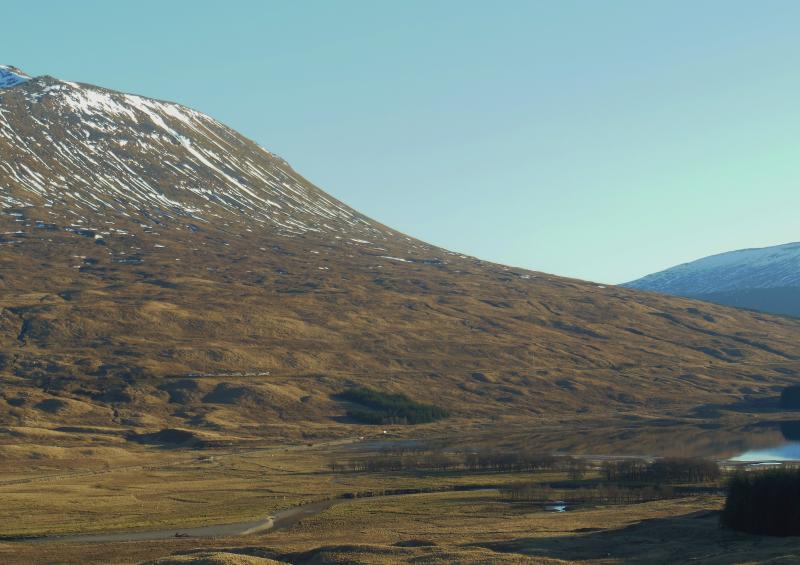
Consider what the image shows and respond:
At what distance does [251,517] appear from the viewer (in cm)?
10062

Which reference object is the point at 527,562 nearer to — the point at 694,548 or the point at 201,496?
the point at 694,548

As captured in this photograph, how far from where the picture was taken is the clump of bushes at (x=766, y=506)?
2977 inches

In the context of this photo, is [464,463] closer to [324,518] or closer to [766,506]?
[324,518]

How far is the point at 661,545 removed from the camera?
7256 cm

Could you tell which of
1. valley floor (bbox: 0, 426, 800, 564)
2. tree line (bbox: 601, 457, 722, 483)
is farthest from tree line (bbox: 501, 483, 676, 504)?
tree line (bbox: 601, 457, 722, 483)

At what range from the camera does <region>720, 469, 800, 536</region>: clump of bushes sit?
7562cm

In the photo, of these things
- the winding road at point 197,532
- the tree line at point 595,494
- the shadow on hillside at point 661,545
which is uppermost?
the winding road at point 197,532

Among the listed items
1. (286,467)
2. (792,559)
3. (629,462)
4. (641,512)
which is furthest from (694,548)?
(286,467)

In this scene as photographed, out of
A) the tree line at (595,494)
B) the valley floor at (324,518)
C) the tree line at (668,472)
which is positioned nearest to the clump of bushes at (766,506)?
the valley floor at (324,518)

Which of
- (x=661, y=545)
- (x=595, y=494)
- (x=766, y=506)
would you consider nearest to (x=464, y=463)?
(x=595, y=494)

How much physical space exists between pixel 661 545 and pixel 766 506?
1005cm

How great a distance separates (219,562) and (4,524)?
4174 centimetres

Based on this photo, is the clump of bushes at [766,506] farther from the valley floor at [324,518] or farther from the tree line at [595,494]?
the tree line at [595,494]

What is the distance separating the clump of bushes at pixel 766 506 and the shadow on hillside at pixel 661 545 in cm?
161
